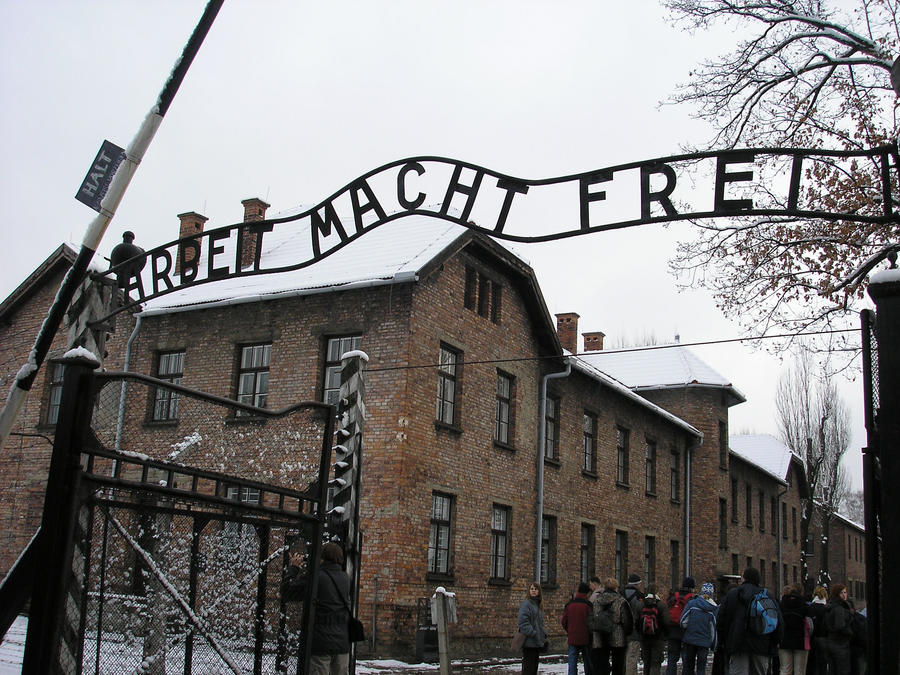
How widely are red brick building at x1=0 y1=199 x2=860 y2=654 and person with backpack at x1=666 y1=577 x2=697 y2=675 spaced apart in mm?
4777

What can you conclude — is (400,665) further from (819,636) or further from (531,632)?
(819,636)

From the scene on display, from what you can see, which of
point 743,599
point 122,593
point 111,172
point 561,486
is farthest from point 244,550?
point 561,486

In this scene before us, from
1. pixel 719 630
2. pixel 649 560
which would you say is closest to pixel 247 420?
pixel 719 630

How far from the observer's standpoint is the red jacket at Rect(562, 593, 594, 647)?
42.5ft

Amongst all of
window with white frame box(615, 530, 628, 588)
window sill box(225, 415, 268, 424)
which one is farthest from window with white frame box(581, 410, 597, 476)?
window sill box(225, 415, 268, 424)

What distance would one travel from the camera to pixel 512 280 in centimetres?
2186

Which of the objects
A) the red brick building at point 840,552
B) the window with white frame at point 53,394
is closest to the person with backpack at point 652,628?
the window with white frame at point 53,394

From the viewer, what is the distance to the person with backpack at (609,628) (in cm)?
1273

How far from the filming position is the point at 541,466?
22.1 meters

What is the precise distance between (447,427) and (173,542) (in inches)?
514

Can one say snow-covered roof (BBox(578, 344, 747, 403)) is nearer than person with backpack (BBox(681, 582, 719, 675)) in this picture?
No

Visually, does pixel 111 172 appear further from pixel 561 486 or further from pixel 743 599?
pixel 561 486

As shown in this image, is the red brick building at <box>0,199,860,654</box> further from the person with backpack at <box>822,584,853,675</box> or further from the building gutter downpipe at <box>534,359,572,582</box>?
the person with backpack at <box>822,584,853,675</box>

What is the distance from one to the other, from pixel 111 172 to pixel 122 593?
3725 mm
